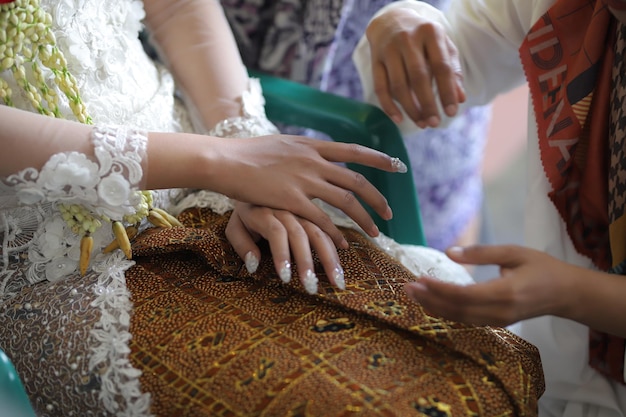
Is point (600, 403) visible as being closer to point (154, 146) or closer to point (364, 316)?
point (364, 316)

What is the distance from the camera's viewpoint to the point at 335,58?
1.30m

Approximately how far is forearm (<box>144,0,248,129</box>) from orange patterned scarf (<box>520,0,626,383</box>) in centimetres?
40

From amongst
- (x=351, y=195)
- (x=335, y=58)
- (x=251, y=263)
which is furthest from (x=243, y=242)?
(x=335, y=58)

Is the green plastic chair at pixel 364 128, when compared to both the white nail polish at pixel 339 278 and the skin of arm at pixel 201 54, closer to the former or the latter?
the skin of arm at pixel 201 54

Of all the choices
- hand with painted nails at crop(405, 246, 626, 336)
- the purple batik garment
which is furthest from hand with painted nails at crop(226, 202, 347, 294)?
the purple batik garment

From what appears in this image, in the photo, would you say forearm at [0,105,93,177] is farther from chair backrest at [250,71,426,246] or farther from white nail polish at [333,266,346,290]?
chair backrest at [250,71,426,246]

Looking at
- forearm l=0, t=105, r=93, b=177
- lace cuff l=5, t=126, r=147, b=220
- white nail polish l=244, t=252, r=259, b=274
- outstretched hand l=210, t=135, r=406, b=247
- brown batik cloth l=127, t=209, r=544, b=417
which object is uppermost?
forearm l=0, t=105, r=93, b=177

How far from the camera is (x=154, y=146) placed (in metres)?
0.74

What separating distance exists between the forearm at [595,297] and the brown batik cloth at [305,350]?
0.07 meters

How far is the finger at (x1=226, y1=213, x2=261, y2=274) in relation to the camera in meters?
Answer: 0.72

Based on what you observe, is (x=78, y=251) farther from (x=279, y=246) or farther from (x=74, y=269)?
(x=279, y=246)

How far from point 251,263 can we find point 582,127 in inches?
17.0

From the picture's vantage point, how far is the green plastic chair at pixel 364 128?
38.5 inches

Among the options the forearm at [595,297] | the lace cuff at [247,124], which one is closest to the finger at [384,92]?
the lace cuff at [247,124]
